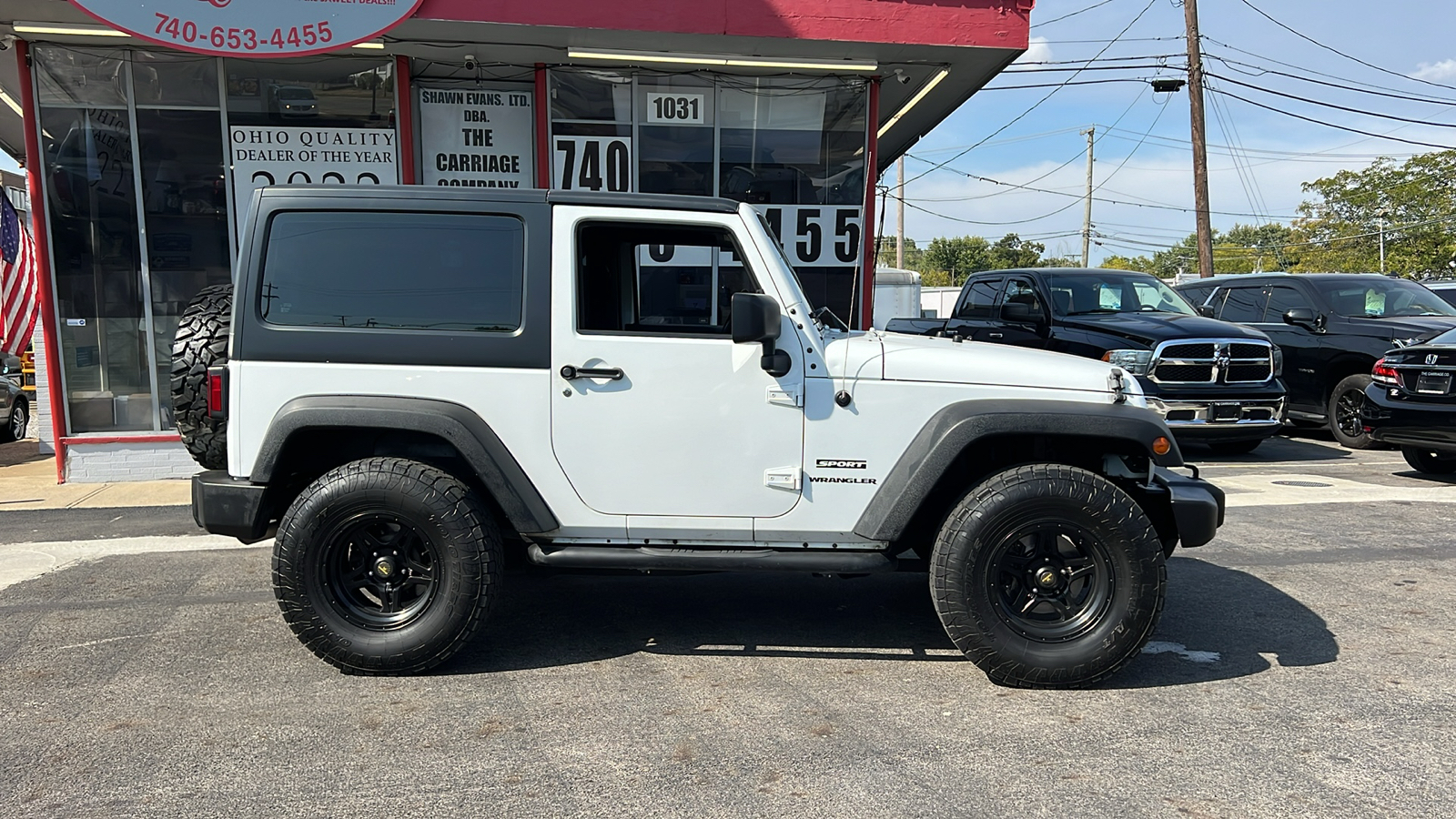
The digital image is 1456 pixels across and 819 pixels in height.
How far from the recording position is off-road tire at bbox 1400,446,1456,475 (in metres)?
Answer: 9.14

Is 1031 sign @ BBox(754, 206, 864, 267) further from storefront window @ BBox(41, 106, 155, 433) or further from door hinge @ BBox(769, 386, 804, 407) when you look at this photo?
door hinge @ BBox(769, 386, 804, 407)

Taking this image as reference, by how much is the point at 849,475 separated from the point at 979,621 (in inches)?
30.3

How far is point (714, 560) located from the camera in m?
4.09

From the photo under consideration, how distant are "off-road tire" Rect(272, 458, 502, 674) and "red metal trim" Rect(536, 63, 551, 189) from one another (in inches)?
252

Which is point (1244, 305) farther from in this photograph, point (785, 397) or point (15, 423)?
point (15, 423)

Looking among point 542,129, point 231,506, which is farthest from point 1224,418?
point 231,506

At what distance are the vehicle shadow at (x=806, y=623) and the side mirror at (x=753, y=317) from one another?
148cm

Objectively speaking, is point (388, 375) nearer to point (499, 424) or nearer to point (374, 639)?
point (499, 424)

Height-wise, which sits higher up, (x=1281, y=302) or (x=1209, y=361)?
(x=1281, y=302)

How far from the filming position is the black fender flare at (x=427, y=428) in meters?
3.98

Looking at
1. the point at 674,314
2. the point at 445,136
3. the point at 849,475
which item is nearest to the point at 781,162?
the point at 445,136

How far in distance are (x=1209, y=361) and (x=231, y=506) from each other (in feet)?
28.7

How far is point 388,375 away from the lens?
13.3 ft

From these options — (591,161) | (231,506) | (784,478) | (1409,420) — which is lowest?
(1409,420)
